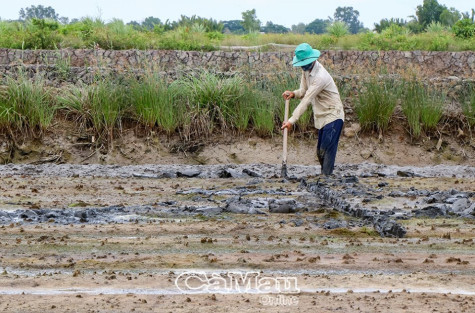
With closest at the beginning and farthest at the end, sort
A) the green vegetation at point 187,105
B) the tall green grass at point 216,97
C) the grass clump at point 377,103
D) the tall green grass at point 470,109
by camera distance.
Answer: the green vegetation at point 187,105
the tall green grass at point 216,97
the grass clump at point 377,103
the tall green grass at point 470,109

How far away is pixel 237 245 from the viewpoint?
6.73 m

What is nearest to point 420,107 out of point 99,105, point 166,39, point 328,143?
point 328,143

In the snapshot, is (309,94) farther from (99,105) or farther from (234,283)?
(234,283)

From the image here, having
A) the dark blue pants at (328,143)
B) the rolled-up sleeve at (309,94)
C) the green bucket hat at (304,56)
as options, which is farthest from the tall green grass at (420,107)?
the green bucket hat at (304,56)

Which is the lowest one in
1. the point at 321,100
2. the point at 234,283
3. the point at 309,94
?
the point at 234,283

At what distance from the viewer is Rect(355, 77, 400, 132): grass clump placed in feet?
51.4

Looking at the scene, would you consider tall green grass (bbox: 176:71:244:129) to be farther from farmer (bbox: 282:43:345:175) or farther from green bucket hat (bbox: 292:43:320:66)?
green bucket hat (bbox: 292:43:320:66)

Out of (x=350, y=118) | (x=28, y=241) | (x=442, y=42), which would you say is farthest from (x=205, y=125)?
(x=442, y=42)

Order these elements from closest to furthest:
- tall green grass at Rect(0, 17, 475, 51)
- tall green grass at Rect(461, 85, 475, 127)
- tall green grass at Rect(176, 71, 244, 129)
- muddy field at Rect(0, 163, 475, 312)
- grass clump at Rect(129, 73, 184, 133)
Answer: muddy field at Rect(0, 163, 475, 312)
grass clump at Rect(129, 73, 184, 133)
tall green grass at Rect(176, 71, 244, 129)
tall green grass at Rect(461, 85, 475, 127)
tall green grass at Rect(0, 17, 475, 51)

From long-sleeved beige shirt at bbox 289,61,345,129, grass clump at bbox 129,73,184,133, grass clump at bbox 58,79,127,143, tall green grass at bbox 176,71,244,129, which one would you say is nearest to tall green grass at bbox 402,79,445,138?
tall green grass at bbox 176,71,244,129

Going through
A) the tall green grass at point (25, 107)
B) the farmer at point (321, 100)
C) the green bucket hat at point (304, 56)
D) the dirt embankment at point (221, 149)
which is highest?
the green bucket hat at point (304, 56)

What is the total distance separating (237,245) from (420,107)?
32.3 ft

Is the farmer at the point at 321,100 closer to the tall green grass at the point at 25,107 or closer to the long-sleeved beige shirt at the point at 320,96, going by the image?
the long-sleeved beige shirt at the point at 320,96

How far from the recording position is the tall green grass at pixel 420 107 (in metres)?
15.8
